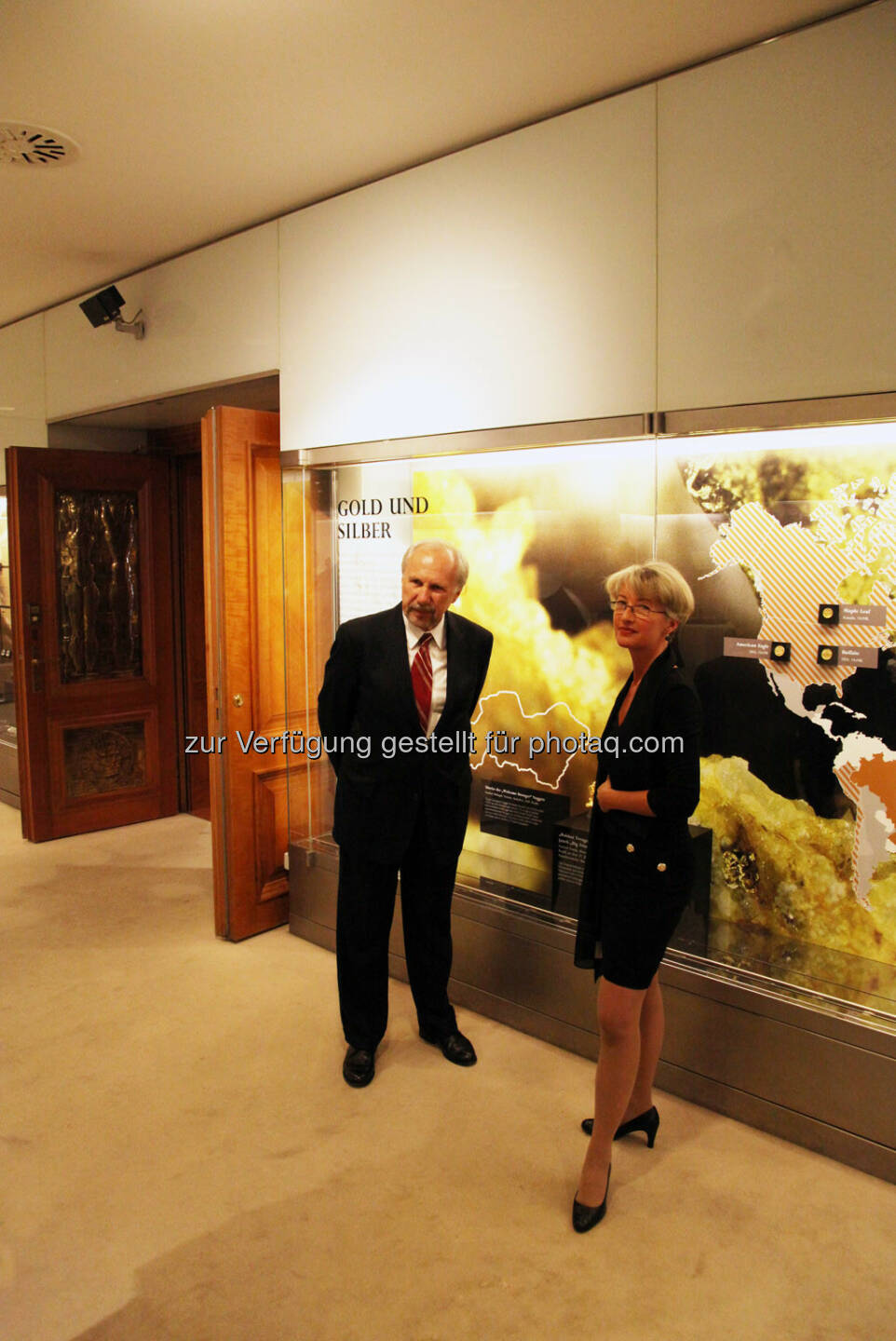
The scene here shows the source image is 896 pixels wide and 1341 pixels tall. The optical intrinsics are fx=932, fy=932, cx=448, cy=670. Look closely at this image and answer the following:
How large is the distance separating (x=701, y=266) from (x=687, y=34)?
1.83 ft

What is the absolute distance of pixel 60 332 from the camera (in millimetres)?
5141

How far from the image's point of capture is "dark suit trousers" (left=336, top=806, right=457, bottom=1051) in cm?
291

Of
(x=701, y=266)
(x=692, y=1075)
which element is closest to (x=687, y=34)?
(x=701, y=266)

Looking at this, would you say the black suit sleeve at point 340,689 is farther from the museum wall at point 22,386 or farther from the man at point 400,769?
the museum wall at point 22,386

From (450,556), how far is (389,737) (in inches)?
22.5

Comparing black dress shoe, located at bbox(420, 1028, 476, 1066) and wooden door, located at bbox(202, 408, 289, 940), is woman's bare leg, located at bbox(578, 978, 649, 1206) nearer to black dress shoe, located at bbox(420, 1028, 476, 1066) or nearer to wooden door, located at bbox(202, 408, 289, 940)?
black dress shoe, located at bbox(420, 1028, 476, 1066)

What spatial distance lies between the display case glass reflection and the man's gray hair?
56 centimetres

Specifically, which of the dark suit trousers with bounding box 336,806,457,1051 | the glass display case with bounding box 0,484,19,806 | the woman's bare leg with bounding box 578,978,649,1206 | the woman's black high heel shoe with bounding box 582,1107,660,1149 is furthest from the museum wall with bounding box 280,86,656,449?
the glass display case with bounding box 0,484,19,806

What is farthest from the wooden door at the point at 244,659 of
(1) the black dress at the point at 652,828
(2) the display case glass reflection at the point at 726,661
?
(1) the black dress at the point at 652,828

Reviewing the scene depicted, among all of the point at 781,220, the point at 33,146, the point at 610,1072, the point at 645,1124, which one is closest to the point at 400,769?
the point at 610,1072

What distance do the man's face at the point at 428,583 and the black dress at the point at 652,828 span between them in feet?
2.54

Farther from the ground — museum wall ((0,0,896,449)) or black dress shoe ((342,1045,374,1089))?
museum wall ((0,0,896,449))

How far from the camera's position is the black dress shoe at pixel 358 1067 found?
2.85 m

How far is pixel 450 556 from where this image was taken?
276 cm
